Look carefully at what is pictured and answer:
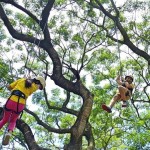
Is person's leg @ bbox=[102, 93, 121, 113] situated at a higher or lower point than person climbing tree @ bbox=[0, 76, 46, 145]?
higher

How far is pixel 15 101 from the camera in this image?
19.1 ft

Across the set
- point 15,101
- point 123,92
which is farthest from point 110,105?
point 15,101

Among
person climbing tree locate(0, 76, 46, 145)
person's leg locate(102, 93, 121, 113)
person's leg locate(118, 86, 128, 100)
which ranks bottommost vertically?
person climbing tree locate(0, 76, 46, 145)

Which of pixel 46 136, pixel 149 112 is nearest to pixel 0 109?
pixel 149 112

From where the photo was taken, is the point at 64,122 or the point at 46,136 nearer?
the point at 64,122

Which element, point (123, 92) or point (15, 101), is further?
point (123, 92)

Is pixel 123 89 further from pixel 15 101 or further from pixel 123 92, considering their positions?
pixel 15 101

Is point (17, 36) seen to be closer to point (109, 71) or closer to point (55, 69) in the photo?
point (55, 69)

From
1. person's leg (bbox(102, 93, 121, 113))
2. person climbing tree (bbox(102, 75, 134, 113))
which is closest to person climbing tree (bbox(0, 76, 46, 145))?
person's leg (bbox(102, 93, 121, 113))

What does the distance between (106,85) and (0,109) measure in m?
5.60

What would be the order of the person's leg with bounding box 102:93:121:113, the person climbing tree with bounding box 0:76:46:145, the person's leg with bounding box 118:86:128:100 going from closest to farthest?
the person climbing tree with bounding box 0:76:46:145, the person's leg with bounding box 102:93:121:113, the person's leg with bounding box 118:86:128:100

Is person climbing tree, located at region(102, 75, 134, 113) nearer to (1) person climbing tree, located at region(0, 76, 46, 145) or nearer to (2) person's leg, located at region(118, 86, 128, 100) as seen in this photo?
(2) person's leg, located at region(118, 86, 128, 100)

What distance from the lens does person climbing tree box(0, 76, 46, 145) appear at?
5.80 meters

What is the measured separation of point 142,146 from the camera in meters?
9.04
